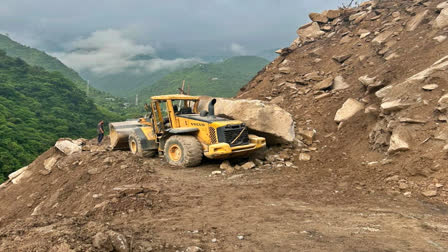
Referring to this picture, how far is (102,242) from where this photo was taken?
3033 mm

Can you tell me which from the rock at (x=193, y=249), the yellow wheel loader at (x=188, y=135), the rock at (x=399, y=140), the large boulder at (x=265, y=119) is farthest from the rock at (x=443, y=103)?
the rock at (x=193, y=249)

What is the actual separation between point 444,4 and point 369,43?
2.95 metres

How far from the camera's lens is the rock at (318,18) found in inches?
673

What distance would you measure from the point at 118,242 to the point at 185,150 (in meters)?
4.89

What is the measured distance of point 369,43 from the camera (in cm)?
1310

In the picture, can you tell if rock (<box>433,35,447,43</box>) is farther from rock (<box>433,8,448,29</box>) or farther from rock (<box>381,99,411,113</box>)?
rock (<box>381,99,411,113</box>)

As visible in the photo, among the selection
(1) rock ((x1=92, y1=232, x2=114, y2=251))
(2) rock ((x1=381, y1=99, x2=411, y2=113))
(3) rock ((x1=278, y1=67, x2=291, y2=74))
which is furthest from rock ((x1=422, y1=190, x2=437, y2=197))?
(3) rock ((x1=278, y1=67, x2=291, y2=74))

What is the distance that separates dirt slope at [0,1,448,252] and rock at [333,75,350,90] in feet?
0.65

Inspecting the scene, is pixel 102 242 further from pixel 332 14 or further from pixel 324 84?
pixel 332 14

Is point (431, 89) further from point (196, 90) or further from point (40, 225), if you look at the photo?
point (196, 90)

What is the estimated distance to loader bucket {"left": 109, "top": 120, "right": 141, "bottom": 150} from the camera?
1098 centimetres

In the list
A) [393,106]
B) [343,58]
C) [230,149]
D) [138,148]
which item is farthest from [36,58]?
[393,106]

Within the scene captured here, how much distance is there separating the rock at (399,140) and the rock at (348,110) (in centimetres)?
248

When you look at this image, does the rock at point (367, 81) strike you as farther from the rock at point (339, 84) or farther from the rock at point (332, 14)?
the rock at point (332, 14)
